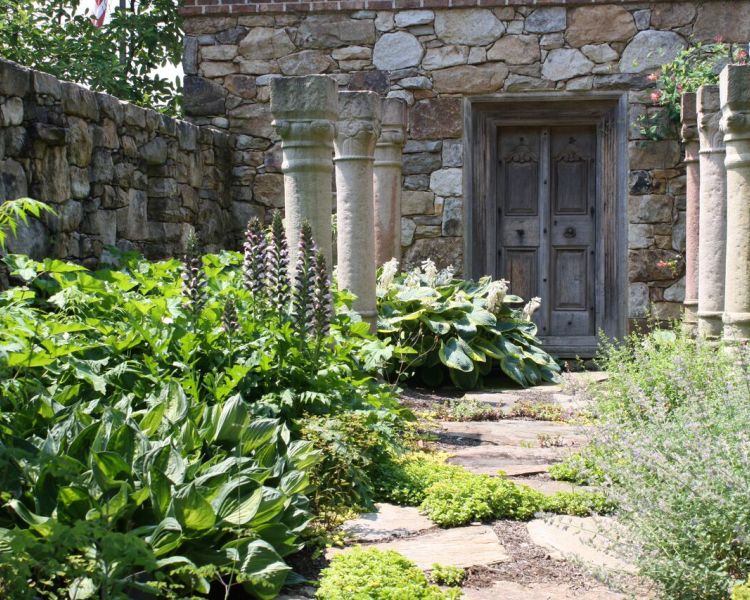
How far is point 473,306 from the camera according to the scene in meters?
7.34

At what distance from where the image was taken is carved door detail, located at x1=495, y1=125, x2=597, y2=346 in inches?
370

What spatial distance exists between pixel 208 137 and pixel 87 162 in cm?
259

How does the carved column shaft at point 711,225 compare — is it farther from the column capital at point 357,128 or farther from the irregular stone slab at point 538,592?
the irregular stone slab at point 538,592

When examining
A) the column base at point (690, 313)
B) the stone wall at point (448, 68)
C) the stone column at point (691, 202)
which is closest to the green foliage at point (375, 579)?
the stone column at point (691, 202)

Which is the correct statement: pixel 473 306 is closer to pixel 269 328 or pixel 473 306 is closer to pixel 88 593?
pixel 269 328

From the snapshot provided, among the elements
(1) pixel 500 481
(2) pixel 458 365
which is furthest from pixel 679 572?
(2) pixel 458 365

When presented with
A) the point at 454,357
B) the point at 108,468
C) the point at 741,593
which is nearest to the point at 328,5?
the point at 454,357

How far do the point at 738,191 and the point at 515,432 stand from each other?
2.13m

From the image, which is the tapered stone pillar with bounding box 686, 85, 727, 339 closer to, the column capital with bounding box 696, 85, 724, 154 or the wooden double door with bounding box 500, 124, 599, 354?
the column capital with bounding box 696, 85, 724, 154

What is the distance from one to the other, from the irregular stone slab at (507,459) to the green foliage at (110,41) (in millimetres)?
6436

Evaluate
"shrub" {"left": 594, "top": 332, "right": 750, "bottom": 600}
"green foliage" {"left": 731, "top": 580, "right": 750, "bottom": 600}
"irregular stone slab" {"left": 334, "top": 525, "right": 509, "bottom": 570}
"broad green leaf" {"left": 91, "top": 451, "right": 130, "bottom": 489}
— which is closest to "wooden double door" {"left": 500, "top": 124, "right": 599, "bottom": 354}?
"irregular stone slab" {"left": 334, "top": 525, "right": 509, "bottom": 570}

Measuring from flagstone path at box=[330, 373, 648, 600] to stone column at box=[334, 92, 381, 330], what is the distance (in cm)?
154

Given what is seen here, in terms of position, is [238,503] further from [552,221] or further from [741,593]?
[552,221]

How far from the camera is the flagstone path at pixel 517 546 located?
9.61ft
